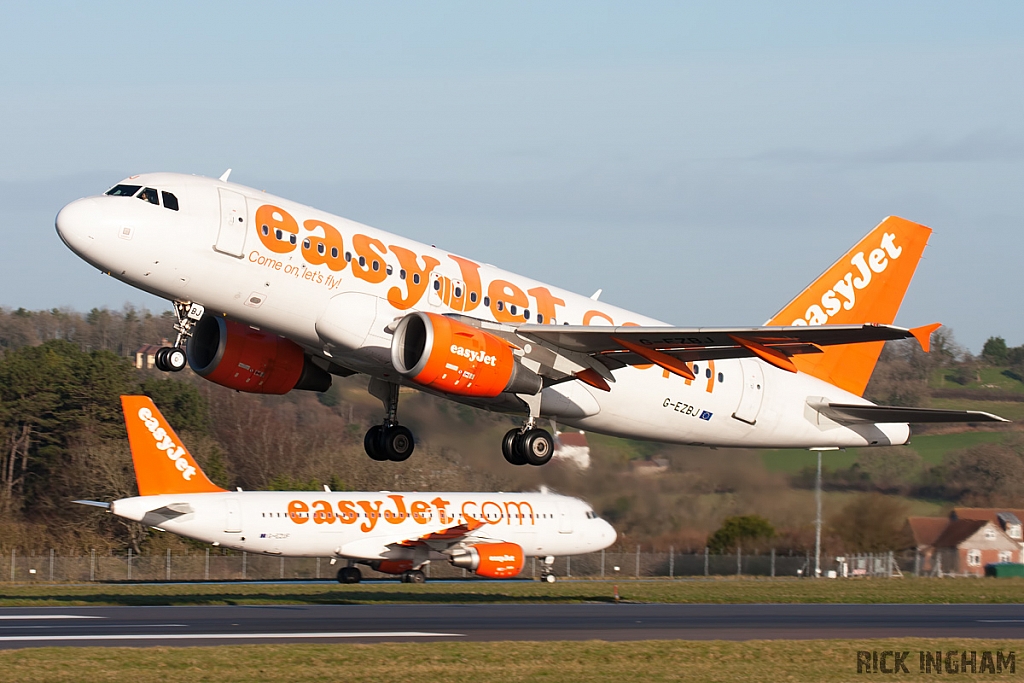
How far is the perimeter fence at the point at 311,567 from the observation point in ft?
200

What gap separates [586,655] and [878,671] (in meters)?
6.31

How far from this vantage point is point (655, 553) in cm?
5912

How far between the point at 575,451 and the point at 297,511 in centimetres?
1104

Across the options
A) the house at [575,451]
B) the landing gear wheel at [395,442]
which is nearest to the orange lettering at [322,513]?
the house at [575,451]

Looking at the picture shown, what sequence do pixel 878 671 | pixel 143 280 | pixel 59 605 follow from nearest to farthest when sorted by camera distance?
pixel 143 280
pixel 878 671
pixel 59 605

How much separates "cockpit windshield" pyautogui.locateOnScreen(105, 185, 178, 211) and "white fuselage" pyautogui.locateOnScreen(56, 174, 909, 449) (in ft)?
0.42

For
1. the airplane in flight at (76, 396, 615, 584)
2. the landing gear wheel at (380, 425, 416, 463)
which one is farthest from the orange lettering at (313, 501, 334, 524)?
the landing gear wheel at (380, 425, 416, 463)

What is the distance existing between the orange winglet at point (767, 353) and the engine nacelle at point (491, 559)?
28.6 meters

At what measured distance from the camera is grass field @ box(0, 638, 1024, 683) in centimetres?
2602

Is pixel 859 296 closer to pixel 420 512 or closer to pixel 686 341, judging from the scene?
pixel 686 341

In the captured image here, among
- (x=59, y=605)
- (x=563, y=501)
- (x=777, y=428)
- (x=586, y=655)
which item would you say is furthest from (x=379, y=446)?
(x=563, y=501)

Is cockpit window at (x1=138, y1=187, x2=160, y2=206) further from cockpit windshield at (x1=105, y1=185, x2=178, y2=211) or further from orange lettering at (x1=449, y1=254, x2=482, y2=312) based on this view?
orange lettering at (x1=449, y1=254, x2=482, y2=312)

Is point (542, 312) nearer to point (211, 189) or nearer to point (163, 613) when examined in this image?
point (211, 189)

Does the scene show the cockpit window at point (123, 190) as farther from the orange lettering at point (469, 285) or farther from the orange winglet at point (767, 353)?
the orange winglet at point (767, 353)
